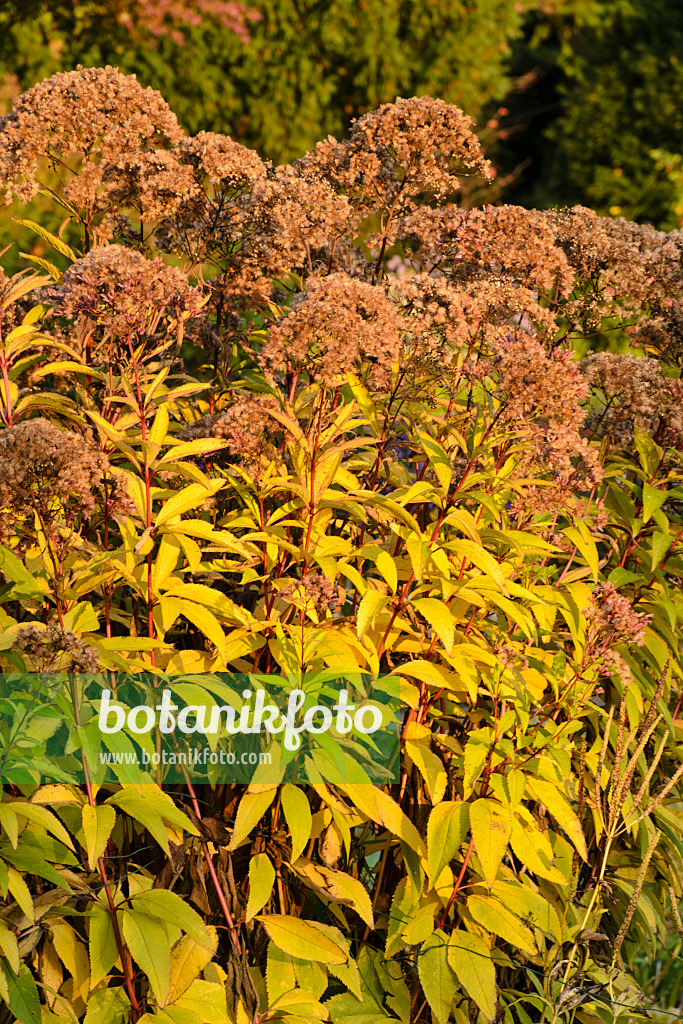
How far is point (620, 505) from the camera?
268 cm

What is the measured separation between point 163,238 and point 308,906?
1.92 metres

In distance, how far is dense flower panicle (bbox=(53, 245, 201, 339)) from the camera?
2.16 m

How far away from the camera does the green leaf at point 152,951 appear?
1794 millimetres

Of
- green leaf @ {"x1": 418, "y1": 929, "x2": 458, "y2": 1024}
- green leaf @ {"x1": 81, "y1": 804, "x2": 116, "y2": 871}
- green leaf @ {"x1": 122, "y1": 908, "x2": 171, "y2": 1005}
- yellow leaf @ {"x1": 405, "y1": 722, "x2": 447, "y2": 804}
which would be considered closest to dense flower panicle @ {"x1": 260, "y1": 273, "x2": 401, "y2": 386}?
yellow leaf @ {"x1": 405, "y1": 722, "x2": 447, "y2": 804}

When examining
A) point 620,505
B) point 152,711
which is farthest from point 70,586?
point 620,505

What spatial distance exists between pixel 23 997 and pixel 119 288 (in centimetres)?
154

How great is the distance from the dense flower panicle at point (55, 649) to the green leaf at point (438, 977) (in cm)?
101

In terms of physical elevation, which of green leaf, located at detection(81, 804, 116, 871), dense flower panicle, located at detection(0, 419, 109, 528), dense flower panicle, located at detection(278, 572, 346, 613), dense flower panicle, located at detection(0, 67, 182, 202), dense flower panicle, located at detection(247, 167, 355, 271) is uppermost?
dense flower panicle, located at detection(0, 67, 182, 202)

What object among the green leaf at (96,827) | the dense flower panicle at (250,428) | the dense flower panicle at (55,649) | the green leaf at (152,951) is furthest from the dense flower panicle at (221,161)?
the green leaf at (152,951)

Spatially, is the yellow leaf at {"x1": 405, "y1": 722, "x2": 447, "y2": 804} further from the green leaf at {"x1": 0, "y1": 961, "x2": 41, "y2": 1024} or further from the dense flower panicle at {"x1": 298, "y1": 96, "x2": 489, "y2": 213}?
the dense flower panicle at {"x1": 298, "y1": 96, "x2": 489, "y2": 213}

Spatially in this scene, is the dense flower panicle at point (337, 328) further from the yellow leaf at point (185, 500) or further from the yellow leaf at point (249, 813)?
the yellow leaf at point (249, 813)

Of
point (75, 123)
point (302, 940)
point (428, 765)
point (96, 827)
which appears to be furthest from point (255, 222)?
point (302, 940)

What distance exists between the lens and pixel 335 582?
2.34m

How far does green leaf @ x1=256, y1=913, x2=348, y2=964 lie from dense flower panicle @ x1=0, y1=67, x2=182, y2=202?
1.97 meters
